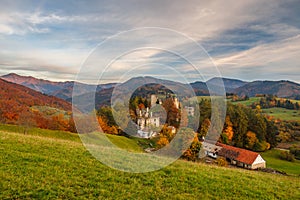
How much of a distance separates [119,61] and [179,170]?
618 centimetres

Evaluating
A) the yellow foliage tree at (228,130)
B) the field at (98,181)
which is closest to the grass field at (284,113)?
the yellow foliage tree at (228,130)

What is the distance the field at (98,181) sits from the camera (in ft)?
27.5

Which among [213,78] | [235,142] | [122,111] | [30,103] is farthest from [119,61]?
[30,103]

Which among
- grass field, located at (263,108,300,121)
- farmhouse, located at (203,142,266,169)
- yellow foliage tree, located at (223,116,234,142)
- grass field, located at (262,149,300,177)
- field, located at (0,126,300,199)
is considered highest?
grass field, located at (263,108,300,121)

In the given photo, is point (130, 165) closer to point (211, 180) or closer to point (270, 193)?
point (211, 180)

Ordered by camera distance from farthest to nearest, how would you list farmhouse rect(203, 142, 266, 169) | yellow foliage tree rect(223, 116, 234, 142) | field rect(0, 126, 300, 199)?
yellow foliage tree rect(223, 116, 234, 142)
farmhouse rect(203, 142, 266, 169)
field rect(0, 126, 300, 199)

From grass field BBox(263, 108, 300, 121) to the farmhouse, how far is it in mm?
85253

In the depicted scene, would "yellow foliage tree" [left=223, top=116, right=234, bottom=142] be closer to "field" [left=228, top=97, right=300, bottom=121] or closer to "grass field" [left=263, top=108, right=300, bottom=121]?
"field" [left=228, top=97, right=300, bottom=121]

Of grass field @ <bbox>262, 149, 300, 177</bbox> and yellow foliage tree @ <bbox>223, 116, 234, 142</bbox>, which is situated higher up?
yellow foliage tree @ <bbox>223, 116, 234, 142</bbox>

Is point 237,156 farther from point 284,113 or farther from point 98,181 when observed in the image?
point 284,113

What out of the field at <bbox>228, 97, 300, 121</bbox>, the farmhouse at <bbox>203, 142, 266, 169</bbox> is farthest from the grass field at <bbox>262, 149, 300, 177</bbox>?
the field at <bbox>228, 97, 300, 121</bbox>

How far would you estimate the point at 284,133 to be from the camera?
104500 mm

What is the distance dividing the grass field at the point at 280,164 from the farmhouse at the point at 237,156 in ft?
24.4

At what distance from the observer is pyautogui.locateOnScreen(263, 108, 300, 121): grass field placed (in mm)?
129125
